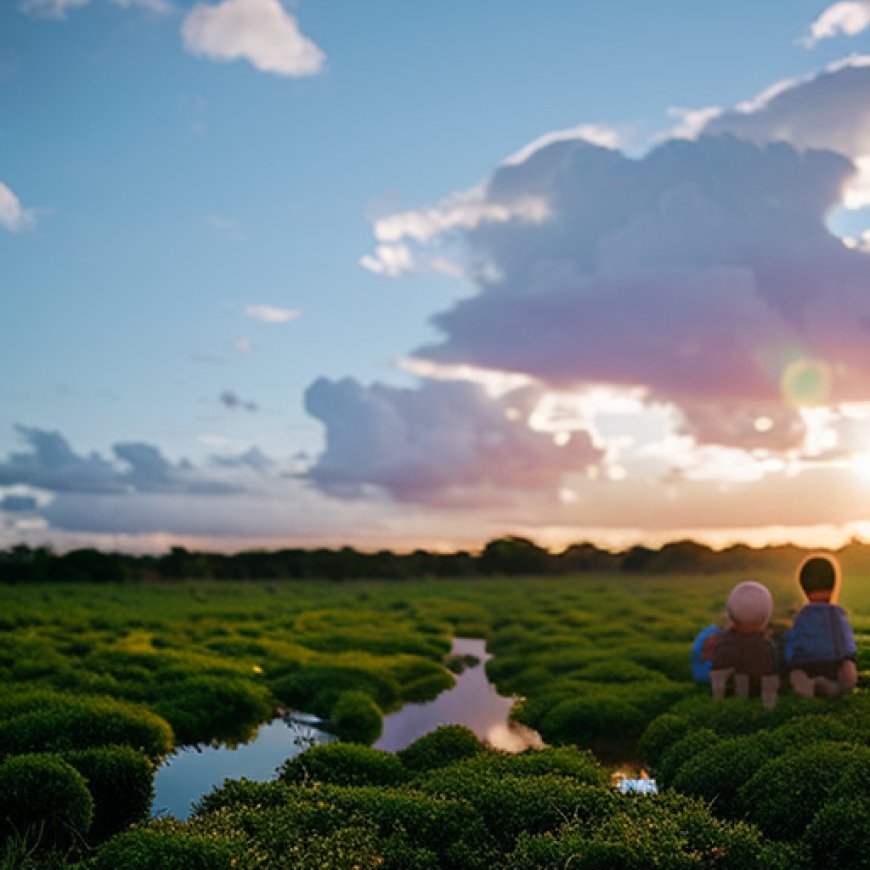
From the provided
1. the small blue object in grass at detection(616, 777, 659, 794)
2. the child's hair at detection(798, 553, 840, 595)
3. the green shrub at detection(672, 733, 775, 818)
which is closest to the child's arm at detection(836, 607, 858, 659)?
the child's hair at detection(798, 553, 840, 595)

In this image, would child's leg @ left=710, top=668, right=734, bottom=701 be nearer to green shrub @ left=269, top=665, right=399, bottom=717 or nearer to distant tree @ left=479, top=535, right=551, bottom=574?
green shrub @ left=269, top=665, right=399, bottom=717

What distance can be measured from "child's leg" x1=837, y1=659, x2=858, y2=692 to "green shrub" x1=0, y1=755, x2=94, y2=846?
13736 mm

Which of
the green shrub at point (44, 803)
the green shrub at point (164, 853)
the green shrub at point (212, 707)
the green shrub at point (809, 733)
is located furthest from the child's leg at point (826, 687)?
the green shrub at point (44, 803)

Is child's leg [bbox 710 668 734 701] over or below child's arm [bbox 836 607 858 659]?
below

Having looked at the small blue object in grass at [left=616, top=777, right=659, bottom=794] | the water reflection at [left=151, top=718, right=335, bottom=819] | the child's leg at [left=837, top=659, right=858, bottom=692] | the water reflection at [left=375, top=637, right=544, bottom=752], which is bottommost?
the water reflection at [left=151, top=718, right=335, bottom=819]

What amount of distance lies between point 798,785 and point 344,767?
7.81m

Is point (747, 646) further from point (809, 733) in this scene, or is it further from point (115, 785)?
point (115, 785)

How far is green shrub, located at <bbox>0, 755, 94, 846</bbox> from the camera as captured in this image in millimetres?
14827

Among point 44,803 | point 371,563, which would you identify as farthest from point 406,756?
point 371,563

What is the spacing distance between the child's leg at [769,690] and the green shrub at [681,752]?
54.4 inches

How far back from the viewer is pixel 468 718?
25312 mm

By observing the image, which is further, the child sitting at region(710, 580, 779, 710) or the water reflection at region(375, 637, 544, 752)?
the water reflection at region(375, 637, 544, 752)

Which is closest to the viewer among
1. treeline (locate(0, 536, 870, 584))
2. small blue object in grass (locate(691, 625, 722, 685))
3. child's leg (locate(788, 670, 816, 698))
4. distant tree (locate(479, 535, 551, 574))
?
child's leg (locate(788, 670, 816, 698))

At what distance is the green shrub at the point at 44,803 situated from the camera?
14.8m
